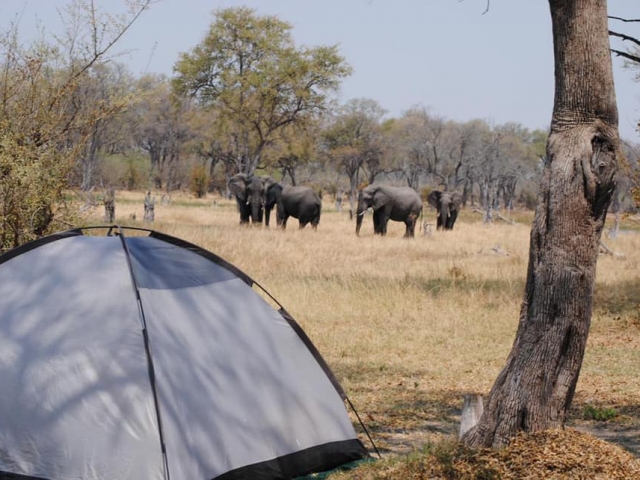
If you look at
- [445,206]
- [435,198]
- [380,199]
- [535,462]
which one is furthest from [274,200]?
[535,462]

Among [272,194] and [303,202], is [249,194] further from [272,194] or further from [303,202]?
[303,202]

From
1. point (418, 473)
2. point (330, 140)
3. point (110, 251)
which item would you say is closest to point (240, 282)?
point (110, 251)

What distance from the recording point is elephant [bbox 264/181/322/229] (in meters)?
34.0

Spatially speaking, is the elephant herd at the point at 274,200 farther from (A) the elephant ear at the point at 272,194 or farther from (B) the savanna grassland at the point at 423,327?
(B) the savanna grassland at the point at 423,327

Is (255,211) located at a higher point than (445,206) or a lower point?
lower

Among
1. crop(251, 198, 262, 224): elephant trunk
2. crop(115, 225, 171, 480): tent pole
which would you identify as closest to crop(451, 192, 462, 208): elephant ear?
crop(251, 198, 262, 224): elephant trunk

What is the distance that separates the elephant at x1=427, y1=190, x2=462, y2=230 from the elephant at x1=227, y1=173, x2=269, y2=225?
8818 millimetres

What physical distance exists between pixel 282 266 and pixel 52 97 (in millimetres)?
7062

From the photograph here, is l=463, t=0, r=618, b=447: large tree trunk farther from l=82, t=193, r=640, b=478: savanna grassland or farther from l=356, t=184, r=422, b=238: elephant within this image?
l=356, t=184, r=422, b=238: elephant

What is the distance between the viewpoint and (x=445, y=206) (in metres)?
39.4

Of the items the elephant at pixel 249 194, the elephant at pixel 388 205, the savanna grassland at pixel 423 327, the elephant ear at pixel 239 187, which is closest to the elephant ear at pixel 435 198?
the elephant at pixel 388 205

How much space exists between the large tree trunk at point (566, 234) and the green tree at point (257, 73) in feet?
133

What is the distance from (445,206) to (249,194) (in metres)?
9.63

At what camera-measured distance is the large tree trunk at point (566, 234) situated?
5.23m
